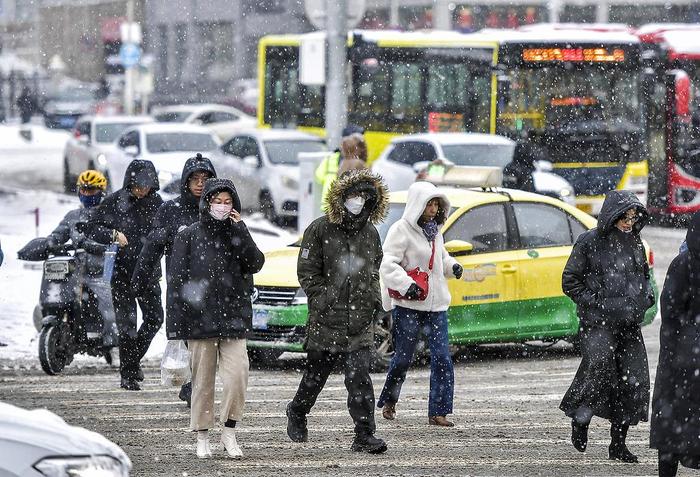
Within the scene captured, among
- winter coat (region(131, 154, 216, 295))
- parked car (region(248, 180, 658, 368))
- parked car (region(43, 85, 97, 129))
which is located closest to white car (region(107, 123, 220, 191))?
parked car (region(248, 180, 658, 368))

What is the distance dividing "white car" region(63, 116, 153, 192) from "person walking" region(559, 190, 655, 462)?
22715 mm

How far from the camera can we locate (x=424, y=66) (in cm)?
3022

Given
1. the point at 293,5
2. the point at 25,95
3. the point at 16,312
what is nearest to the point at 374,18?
the point at 293,5

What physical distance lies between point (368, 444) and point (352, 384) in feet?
1.19

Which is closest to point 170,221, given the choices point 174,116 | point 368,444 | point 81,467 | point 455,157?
point 368,444

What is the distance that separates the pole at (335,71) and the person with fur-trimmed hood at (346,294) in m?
10.5

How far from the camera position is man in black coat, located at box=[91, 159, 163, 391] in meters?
12.3

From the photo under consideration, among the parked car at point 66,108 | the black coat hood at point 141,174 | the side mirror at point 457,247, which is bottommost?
the parked car at point 66,108

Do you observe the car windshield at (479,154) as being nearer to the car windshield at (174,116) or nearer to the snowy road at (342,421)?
the snowy road at (342,421)

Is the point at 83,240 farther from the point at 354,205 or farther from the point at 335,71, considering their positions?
the point at 335,71

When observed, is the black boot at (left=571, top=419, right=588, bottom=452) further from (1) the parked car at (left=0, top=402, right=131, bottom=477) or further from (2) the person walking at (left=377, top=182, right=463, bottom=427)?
(1) the parked car at (left=0, top=402, right=131, bottom=477)

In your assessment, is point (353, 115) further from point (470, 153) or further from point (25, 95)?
point (25, 95)

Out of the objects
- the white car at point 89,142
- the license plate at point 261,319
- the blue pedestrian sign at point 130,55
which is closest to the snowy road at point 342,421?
the license plate at point 261,319

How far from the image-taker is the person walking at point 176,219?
35.0 ft
